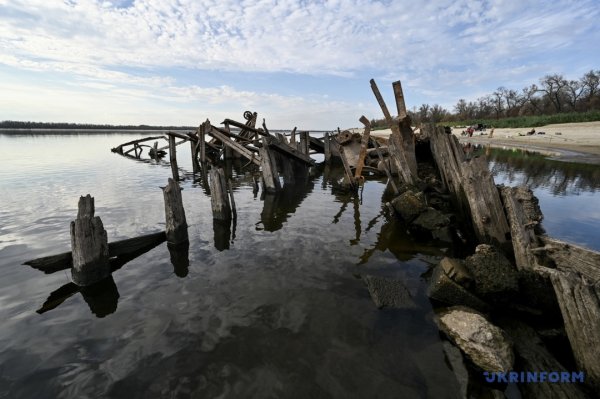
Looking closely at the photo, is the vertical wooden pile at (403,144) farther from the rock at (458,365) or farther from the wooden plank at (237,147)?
the rock at (458,365)

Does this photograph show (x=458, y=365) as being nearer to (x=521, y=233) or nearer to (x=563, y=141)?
(x=521, y=233)

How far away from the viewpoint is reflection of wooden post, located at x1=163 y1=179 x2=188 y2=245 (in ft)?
23.5

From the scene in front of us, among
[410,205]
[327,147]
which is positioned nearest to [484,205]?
[410,205]

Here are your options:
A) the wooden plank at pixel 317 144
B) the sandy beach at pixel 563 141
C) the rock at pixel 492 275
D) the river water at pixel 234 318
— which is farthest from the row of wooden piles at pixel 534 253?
the sandy beach at pixel 563 141

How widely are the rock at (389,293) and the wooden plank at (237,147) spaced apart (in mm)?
9586

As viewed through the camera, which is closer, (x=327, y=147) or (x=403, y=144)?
(x=403, y=144)

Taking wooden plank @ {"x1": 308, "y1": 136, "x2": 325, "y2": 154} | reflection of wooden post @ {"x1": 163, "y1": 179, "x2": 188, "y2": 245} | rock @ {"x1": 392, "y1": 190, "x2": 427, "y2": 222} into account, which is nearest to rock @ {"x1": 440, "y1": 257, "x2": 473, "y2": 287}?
rock @ {"x1": 392, "y1": 190, "x2": 427, "y2": 222}

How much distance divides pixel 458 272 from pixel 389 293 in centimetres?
115

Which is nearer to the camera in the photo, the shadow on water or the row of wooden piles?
the row of wooden piles

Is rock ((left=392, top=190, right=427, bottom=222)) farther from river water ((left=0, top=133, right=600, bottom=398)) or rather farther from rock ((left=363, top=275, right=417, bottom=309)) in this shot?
rock ((left=363, top=275, right=417, bottom=309))

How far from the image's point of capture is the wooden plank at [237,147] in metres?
14.1

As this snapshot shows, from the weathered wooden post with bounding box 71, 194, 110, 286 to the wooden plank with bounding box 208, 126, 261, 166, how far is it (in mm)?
8832

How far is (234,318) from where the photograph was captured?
4625mm

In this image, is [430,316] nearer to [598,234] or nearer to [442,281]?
[442,281]
